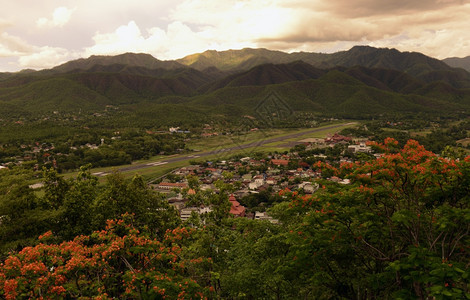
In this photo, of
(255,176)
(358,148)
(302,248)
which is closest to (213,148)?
(255,176)

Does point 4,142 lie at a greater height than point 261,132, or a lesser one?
greater

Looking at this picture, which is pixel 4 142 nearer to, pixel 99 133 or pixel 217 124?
pixel 99 133

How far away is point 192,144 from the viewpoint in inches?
3600

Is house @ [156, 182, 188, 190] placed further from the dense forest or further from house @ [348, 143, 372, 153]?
house @ [348, 143, 372, 153]

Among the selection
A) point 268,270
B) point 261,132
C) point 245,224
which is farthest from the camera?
point 261,132

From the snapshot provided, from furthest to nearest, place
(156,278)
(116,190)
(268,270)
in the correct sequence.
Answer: (116,190), (268,270), (156,278)

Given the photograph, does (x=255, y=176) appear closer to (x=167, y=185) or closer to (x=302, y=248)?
(x=167, y=185)

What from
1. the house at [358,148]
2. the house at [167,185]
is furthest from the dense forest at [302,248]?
the house at [358,148]

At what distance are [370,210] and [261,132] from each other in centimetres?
10227

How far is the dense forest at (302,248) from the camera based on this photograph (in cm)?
775

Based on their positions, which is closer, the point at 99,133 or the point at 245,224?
the point at 245,224

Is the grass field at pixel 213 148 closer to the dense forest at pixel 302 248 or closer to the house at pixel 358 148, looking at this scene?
the house at pixel 358 148

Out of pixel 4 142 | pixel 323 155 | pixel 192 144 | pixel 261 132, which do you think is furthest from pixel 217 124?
pixel 4 142

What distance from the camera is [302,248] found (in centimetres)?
966
